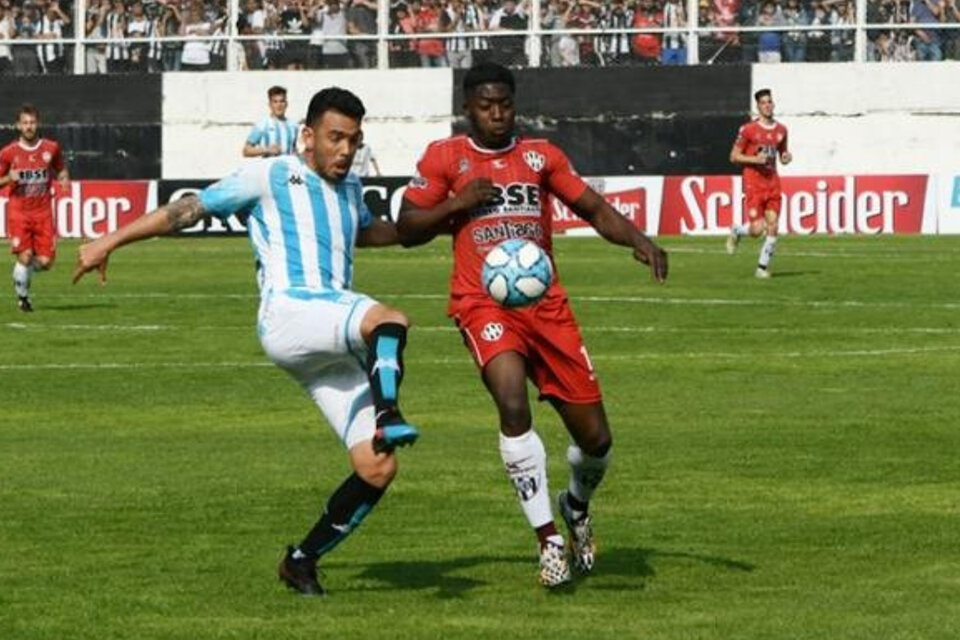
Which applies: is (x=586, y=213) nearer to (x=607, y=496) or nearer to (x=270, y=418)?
(x=607, y=496)

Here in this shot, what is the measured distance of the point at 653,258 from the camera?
11.6 metres

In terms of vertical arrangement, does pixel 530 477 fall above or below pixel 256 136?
below

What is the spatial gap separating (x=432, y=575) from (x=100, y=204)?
39.8 meters

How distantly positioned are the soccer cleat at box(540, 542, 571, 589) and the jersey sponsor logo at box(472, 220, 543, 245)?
146 centimetres

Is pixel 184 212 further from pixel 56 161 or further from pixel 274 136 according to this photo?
pixel 274 136

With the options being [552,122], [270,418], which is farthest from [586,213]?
[552,122]

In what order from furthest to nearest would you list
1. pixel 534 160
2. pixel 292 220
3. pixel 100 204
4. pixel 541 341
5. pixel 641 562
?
pixel 100 204 < pixel 641 562 < pixel 534 160 < pixel 541 341 < pixel 292 220

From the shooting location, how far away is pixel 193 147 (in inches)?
2174

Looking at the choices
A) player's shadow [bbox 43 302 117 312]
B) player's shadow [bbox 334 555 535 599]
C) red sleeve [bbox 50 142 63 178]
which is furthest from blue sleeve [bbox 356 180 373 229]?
red sleeve [bbox 50 142 63 178]

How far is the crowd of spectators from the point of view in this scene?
51.5 meters

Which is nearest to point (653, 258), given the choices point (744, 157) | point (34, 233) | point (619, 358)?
point (619, 358)

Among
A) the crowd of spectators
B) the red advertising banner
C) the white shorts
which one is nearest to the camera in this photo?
the white shorts

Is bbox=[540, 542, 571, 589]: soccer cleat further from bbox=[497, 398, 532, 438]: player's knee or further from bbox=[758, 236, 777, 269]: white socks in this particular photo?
bbox=[758, 236, 777, 269]: white socks

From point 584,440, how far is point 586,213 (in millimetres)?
1077
